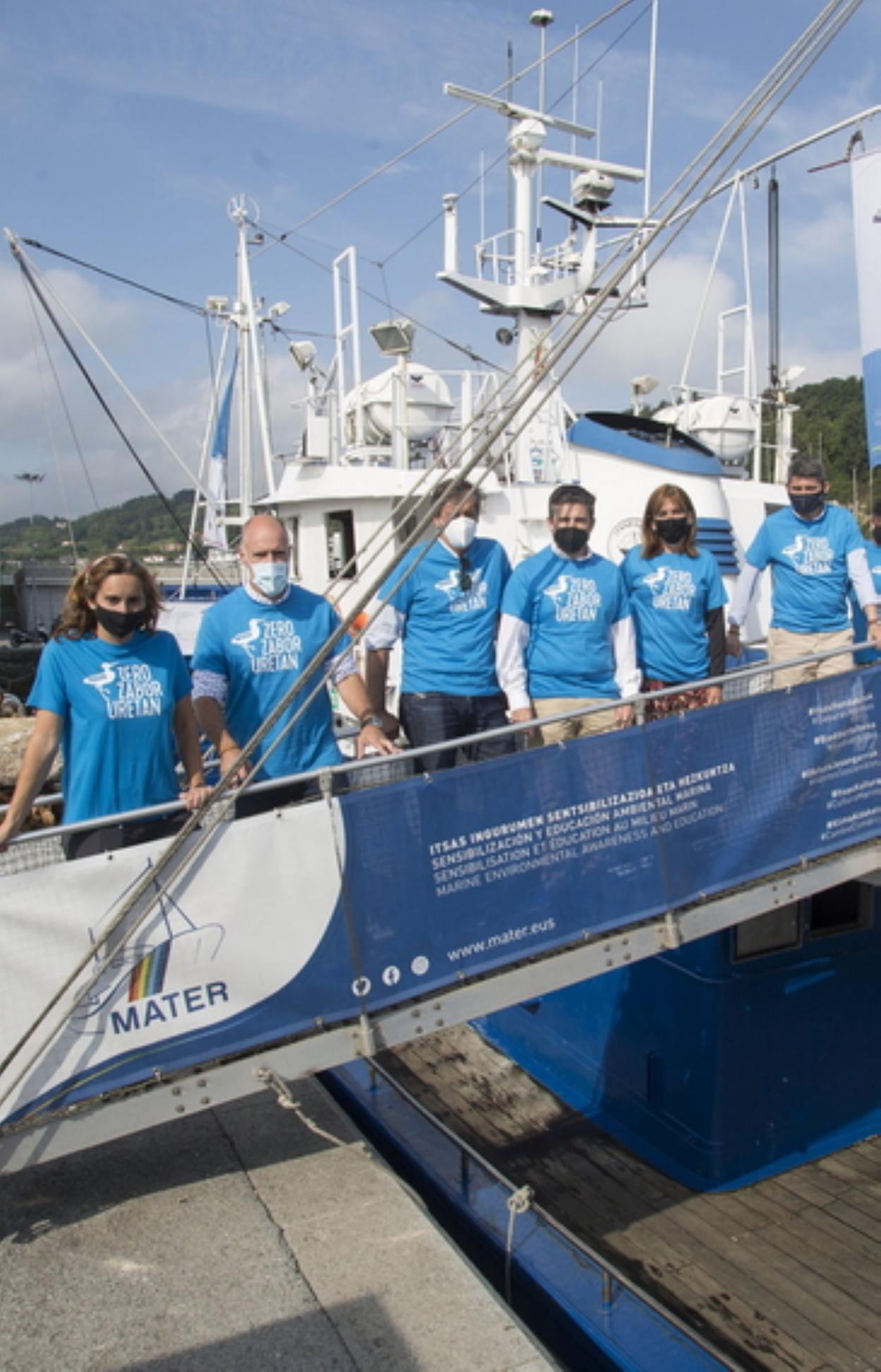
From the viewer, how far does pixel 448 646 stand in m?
4.79

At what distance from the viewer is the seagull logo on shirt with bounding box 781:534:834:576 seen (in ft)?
18.8

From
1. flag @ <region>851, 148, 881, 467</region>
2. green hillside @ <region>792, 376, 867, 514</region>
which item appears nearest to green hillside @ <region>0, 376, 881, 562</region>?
green hillside @ <region>792, 376, 867, 514</region>

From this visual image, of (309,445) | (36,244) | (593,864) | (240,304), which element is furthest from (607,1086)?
(240,304)

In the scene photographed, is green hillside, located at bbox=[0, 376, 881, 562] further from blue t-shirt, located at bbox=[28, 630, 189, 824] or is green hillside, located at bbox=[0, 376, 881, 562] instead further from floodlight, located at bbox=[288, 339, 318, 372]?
blue t-shirt, located at bbox=[28, 630, 189, 824]

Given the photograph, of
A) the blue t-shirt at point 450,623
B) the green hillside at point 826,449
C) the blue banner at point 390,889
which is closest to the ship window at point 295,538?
the blue t-shirt at point 450,623

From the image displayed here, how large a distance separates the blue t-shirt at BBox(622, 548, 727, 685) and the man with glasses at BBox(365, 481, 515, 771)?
0.90 metres

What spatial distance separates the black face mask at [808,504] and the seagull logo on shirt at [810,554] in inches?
4.8

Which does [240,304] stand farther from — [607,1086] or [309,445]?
[607,1086]

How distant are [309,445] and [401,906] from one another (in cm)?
1005

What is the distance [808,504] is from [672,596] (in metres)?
1.10

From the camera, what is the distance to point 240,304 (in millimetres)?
19562

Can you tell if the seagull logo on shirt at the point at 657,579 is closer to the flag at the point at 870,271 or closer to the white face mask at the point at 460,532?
the white face mask at the point at 460,532

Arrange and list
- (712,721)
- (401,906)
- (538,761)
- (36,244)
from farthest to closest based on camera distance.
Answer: (36,244) < (712,721) < (538,761) < (401,906)

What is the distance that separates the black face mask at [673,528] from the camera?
5.29 metres
